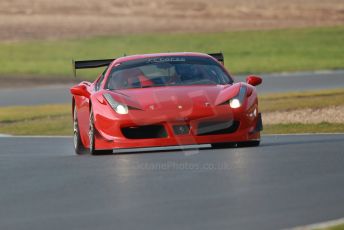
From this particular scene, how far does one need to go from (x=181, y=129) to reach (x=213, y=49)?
4552 centimetres

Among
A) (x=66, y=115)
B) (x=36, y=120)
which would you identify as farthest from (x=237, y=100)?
(x=66, y=115)

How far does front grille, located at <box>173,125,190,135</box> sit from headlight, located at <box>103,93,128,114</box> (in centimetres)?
61

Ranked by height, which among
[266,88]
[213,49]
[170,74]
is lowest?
[213,49]

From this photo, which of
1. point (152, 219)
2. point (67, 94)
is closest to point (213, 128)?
point (152, 219)

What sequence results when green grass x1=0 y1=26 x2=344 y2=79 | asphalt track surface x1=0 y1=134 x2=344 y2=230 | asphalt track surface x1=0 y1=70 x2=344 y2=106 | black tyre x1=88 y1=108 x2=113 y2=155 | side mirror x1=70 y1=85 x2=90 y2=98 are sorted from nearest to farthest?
asphalt track surface x1=0 y1=134 x2=344 y2=230 < black tyre x1=88 y1=108 x2=113 y2=155 < side mirror x1=70 y1=85 x2=90 y2=98 < asphalt track surface x1=0 y1=70 x2=344 y2=106 < green grass x1=0 y1=26 x2=344 y2=79

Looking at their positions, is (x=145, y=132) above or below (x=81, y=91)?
below

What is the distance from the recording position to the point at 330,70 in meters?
47.4

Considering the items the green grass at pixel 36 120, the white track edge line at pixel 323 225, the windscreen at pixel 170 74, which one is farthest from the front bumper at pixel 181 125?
the green grass at pixel 36 120

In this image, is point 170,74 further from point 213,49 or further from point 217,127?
point 213,49

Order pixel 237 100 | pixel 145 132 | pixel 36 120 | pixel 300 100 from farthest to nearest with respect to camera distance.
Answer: pixel 300 100 → pixel 36 120 → pixel 237 100 → pixel 145 132

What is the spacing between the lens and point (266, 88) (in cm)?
3700

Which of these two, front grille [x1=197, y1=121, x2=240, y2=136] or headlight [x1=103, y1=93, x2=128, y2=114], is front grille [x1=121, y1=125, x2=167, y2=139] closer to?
Result: headlight [x1=103, y1=93, x2=128, y2=114]

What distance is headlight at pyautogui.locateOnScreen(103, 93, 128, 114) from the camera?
15.2 metres

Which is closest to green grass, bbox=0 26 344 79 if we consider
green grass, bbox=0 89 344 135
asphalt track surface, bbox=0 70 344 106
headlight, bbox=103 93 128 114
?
asphalt track surface, bbox=0 70 344 106
